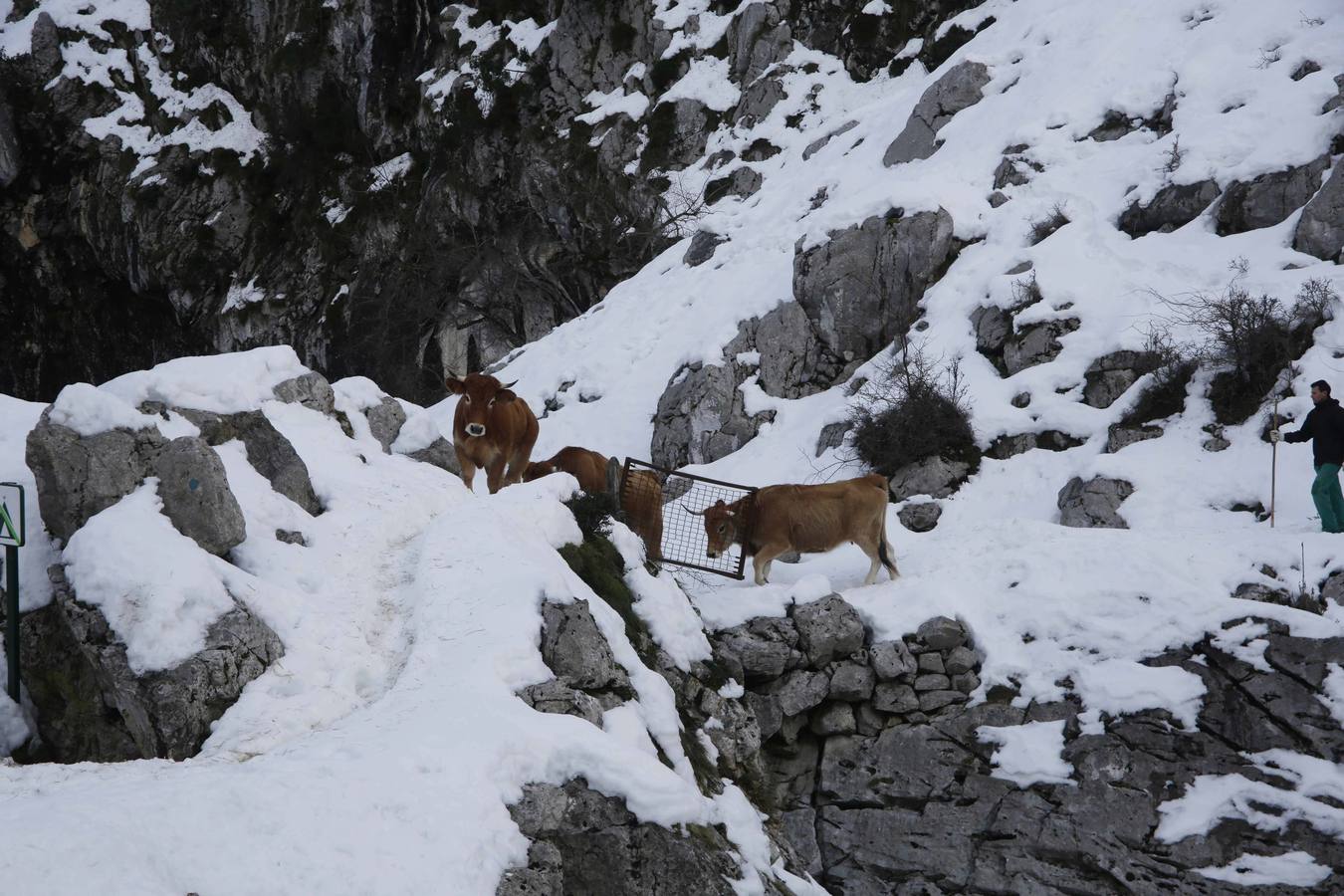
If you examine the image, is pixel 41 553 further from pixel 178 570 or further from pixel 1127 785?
pixel 1127 785

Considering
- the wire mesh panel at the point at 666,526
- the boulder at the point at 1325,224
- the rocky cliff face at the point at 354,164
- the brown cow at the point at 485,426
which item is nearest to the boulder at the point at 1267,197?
the boulder at the point at 1325,224

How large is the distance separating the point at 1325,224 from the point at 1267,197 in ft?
3.82

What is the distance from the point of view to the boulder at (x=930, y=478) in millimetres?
14133

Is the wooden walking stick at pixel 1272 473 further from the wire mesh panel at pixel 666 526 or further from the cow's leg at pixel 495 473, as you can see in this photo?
the cow's leg at pixel 495 473

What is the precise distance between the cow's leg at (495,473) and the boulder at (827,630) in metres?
3.69

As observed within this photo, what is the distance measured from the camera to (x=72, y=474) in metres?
7.32

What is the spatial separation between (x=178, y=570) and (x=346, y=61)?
32738 mm

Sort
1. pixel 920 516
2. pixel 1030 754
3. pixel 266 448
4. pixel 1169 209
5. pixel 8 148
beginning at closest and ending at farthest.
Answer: pixel 266 448, pixel 1030 754, pixel 920 516, pixel 1169 209, pixel 8 148

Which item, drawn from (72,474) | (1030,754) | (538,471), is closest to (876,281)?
(538,471)

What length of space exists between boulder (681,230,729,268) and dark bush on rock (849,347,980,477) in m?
7.71

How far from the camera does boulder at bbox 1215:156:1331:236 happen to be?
15008 mm

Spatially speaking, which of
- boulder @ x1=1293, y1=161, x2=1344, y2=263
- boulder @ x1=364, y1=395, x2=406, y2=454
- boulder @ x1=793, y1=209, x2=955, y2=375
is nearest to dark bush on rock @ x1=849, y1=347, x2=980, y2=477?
boulder @ x1=793, y1=209, x2=955, y2=375

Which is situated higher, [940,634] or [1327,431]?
[1327,431]

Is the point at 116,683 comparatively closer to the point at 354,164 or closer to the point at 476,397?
the point at 476,397
